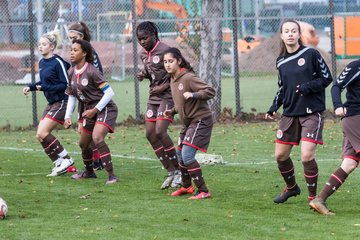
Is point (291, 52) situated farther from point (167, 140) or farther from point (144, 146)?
point (144, 146)

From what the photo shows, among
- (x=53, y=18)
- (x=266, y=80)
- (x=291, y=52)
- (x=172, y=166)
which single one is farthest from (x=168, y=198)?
(x=266, y=80)

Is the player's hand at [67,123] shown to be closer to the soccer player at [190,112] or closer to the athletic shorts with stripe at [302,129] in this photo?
the soccer player at [190,112]

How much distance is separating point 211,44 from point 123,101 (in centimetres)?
369

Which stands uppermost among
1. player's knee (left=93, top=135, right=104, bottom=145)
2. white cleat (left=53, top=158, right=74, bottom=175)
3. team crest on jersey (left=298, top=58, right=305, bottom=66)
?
team crest on jersey (left=298, top=58, right=305, bottom=66)

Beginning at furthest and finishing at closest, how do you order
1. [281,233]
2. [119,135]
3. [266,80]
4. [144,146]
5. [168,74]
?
1. [266,80]
2. [119,135]
3. [144,146]
4. [168,74]
5. [281,233]

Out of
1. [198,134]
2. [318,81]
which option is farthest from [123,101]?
[318,81]

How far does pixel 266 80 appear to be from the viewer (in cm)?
3062

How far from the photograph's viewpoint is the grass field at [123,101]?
70.8ft

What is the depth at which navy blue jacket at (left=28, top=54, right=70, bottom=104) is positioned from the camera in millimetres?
12883

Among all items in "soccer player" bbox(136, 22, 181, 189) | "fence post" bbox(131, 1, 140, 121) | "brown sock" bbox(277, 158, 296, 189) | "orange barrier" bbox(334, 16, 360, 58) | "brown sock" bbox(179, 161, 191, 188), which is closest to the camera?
"brown sock" bbox(277, 158, 296, 189)

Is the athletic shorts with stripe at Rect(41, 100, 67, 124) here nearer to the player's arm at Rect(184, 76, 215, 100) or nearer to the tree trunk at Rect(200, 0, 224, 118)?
the player's arm at Rect(184, 76, 215, 100)

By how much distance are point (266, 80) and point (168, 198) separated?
19933mm

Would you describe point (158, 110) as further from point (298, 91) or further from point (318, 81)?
point (318, 81)

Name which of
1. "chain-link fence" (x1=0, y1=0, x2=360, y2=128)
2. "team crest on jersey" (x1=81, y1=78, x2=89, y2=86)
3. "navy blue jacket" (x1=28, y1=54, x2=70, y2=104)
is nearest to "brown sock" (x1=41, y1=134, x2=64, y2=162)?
"navy blue jacket" (x1=28, y1=54, x2=70, y2=104)
